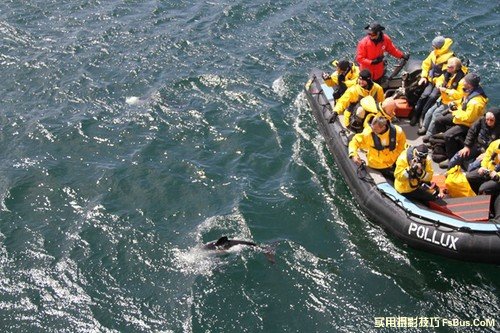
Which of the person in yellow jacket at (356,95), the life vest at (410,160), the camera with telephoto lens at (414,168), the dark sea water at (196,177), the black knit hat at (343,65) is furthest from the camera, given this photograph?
the black knit hat at (343,65)

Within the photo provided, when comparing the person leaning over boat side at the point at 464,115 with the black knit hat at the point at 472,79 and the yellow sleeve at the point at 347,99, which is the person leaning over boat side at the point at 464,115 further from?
the yellow sleeve at the point at 347,99

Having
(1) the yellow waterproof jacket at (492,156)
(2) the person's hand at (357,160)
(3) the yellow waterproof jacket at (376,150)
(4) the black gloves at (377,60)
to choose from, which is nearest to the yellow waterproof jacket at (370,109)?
(3) the yellow waterproof jacket at (376,150)

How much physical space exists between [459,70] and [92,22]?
14267 mm

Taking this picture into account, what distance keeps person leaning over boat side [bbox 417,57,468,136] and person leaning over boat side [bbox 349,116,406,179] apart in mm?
1669

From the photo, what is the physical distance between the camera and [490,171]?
11.5 meters

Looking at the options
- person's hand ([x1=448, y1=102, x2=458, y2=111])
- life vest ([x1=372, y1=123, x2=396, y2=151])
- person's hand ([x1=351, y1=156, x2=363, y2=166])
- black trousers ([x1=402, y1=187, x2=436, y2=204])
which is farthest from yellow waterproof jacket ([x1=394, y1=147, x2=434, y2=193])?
person's hand ([x1=448, y1=102, x2=458, y2=111])

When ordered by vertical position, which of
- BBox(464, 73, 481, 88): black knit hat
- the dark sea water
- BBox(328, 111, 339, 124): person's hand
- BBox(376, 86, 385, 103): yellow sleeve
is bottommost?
the dark sea water

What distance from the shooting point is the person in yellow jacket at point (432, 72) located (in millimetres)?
13867

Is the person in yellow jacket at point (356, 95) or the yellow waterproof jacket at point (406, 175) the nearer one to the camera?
the yellow waterproof jacket at point (406, 175)

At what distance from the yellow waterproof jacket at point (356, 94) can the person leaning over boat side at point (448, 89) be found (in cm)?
124

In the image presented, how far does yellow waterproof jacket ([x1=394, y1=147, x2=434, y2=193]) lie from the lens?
453 inches

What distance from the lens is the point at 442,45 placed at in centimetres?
1391

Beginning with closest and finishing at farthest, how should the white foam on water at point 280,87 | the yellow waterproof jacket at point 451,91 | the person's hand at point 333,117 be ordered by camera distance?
1. the yellow waterproof jacket at point 451,91
2. the person's hand at point 333,117
3. the white foam on water at point 280,87

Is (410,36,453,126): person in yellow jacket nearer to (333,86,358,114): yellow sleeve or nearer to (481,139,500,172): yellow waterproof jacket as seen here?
(333,86,358,114): yellow sleeve
